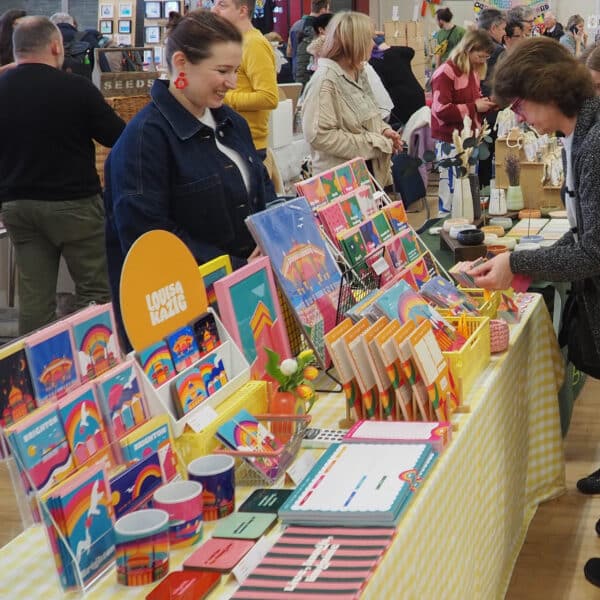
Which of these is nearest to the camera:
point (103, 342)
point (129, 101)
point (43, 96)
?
point (103, 342)

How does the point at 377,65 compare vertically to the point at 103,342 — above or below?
above

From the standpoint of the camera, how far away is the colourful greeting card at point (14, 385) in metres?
1.48

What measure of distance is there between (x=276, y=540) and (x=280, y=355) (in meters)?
0.78

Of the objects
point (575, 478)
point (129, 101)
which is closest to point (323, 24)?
point (129, 101)

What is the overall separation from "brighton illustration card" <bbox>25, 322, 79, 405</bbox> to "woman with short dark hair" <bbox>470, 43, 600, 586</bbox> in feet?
4.35

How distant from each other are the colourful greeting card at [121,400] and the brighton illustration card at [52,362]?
6 centimetres

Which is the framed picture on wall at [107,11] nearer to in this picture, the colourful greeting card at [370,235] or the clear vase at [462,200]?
the clear vase at [462,200]

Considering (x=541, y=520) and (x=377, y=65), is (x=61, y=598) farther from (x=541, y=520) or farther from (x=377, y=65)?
(x=377, y=65)

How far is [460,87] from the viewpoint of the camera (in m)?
6.57

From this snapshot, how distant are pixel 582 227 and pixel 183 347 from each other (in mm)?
1232

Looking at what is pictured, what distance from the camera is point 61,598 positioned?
4.67ft

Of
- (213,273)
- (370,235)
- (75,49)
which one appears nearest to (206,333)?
(213,273)

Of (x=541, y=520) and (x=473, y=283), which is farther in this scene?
(x=541, y=520)

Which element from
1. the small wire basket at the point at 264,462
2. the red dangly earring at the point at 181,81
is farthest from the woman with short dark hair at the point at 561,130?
the small wire basket at the point at 264,462
